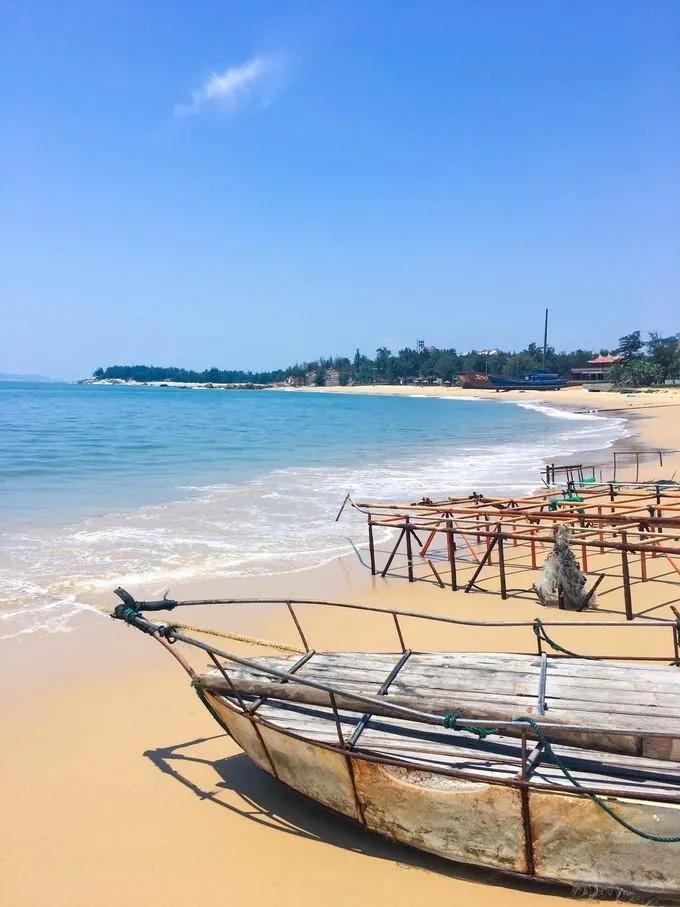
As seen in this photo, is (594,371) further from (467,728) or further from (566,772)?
(566,772)

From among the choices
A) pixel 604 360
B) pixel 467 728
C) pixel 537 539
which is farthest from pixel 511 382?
pixel 467 728

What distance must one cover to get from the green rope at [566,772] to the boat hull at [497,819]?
0.03m

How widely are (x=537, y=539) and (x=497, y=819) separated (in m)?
6.66

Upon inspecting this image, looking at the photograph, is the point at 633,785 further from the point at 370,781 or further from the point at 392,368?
the point at 392,368

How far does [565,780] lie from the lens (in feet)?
14.3

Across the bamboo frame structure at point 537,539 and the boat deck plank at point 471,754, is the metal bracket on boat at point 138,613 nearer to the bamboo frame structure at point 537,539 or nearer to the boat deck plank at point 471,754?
the boat deck plank at point 471,754

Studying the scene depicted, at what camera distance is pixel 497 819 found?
14.1 feet

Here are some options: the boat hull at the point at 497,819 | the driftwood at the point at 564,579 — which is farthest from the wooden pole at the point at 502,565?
the boat hull at the point at 497,819

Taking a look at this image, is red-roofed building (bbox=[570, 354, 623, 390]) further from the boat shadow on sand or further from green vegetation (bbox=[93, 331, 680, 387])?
the boat shadow on sand

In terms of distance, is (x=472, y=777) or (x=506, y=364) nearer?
(x=472, y=777)

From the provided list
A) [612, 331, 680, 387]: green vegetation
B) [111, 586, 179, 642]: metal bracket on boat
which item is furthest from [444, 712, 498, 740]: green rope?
[612, 331, 680, 387]: green vegetation

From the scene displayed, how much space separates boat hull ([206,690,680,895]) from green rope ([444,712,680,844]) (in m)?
0.03

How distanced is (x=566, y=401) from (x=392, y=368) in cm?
9324

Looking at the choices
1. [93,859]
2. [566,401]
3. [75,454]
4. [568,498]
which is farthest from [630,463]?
[566,401]
